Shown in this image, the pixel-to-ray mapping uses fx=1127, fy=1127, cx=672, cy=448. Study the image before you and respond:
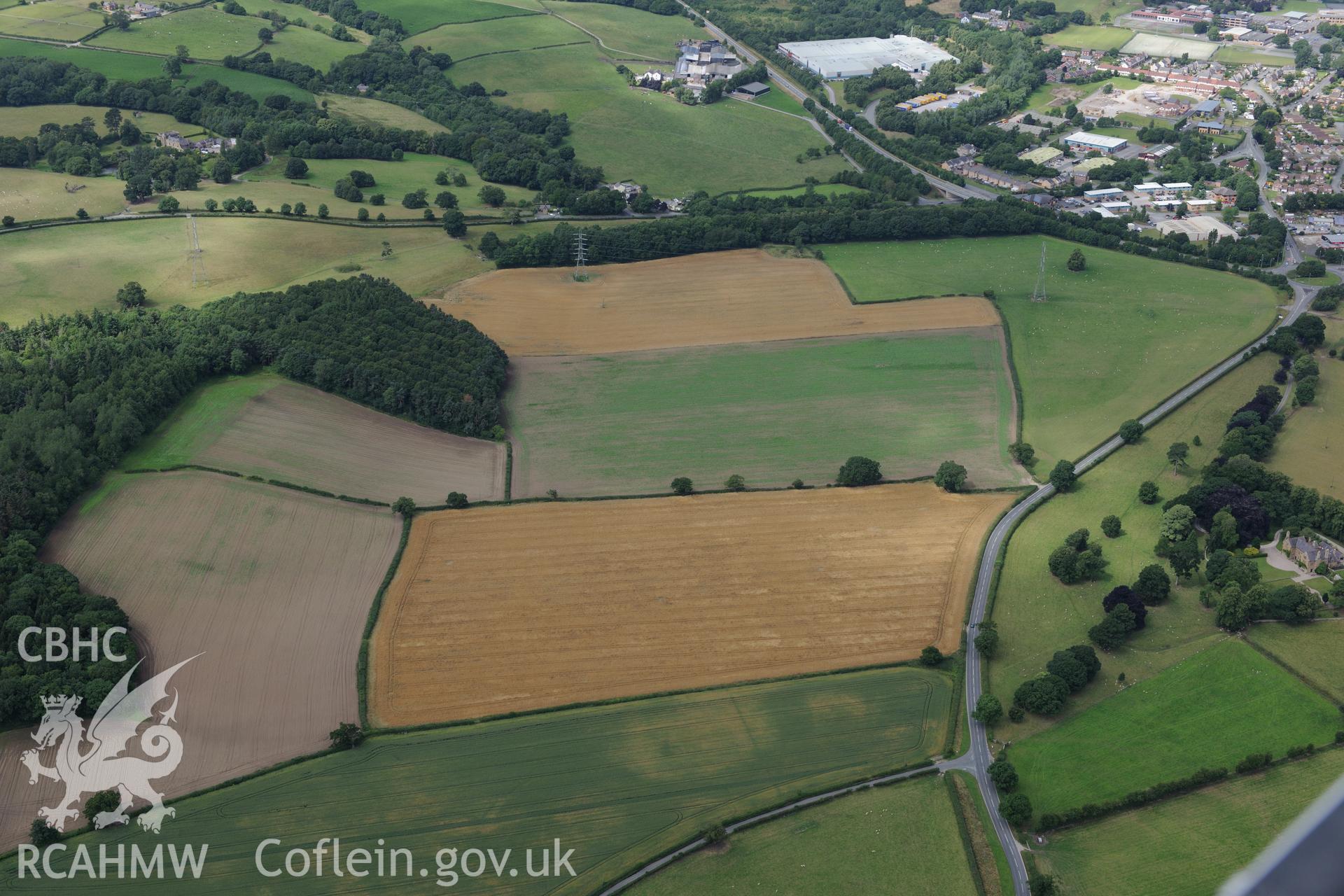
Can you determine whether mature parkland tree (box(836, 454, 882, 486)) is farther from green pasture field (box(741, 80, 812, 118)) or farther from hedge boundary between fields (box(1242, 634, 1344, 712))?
green pasture field (box(741, 80, 812, 118))

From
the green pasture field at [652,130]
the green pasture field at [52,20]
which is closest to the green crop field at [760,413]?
the green pasture field at [652,130]

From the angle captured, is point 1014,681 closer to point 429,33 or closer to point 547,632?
point 547,632

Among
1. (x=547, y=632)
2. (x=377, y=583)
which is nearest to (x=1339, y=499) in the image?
(x=547, y=632)

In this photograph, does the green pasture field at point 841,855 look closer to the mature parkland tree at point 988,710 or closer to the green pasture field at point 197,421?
the mature parkland tree at point 988,710

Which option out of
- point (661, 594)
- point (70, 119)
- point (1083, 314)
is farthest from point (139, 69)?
point (1083, 314)

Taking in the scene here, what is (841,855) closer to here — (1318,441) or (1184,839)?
(1184,839)

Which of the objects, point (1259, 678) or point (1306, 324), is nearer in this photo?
point (1259, 678)
